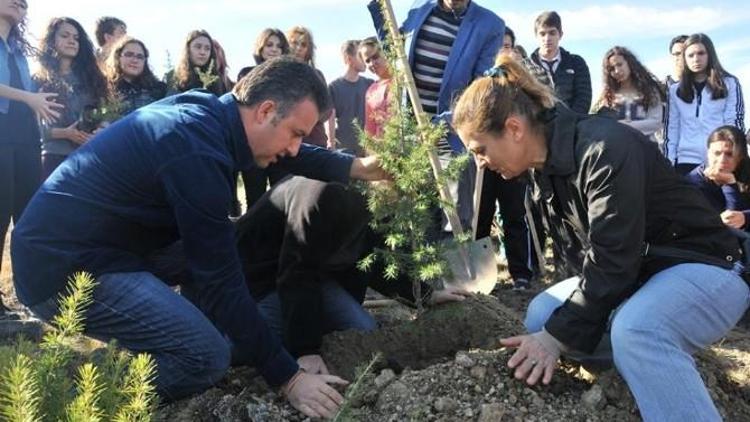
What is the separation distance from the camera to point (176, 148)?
2461 mm

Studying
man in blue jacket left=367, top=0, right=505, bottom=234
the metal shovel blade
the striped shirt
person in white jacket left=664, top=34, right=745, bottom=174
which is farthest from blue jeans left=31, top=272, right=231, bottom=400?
person in white jacket left=664, top=34, right=745, bottom=174

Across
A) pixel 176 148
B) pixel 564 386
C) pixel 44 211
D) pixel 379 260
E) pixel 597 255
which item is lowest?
pixel 564 386

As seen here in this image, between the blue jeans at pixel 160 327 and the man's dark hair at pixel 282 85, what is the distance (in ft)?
2.64

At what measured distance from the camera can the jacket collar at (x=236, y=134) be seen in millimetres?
2607

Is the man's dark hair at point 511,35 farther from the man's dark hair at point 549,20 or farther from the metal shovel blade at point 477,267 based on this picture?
the metal shovel blade at point 477,267

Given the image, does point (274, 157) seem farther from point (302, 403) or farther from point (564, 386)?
point (564, 386)

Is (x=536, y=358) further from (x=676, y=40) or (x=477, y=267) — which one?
(x=676, y=40)

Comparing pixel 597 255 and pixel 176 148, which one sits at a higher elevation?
pixel 176 148

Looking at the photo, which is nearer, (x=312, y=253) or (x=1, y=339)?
(x=312, y=253)

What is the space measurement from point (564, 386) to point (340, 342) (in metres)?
1.03

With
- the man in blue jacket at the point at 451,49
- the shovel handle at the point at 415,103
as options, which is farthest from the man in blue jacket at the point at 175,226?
the man in blue jacket at the point at 451,49

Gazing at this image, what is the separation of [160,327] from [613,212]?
169 centimetres

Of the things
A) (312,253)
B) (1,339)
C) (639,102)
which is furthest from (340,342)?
(639,102)

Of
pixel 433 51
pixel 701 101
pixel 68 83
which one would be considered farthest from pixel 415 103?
pixel 701 101
